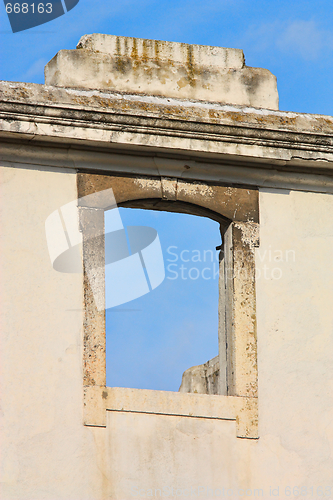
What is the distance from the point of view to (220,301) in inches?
370

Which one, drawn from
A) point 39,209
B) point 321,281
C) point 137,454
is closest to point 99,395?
point 137,454

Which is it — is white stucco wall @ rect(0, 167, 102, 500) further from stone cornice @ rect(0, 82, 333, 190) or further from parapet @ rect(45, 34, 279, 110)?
parapet @ rect(45, 34, 279, 110)

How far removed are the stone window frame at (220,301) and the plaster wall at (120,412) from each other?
0.09 m

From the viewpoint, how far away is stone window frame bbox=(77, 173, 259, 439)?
8.45 meters

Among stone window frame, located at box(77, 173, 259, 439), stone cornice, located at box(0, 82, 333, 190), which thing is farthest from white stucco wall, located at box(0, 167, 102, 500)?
stone cornice, located at box(0, 82, 333, 190)

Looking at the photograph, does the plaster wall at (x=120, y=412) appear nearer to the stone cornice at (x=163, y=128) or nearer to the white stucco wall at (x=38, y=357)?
the white stucco wall at (x=38, y=357)

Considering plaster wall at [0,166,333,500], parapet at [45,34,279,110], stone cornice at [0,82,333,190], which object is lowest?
plaster wall at [0,166,333,500]

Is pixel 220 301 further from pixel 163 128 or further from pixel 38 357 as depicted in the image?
pixel 38 357

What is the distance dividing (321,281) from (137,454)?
251 centimetres

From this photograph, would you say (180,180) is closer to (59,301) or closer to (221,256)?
(221,256)

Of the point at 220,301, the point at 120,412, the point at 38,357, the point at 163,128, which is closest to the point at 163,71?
the point at 163,128

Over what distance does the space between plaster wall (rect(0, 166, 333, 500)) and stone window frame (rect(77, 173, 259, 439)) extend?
86 millimetres

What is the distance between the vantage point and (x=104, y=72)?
9.34 meters

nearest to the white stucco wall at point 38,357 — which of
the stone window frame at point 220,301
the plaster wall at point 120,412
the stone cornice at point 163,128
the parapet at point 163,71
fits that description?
the plaster wall at point 120,412
